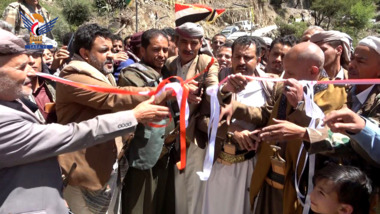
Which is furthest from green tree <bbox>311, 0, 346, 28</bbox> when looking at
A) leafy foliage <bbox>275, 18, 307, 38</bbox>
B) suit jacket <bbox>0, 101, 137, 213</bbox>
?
suit jacket <bbox>0, 101, 137, 213</bbox>

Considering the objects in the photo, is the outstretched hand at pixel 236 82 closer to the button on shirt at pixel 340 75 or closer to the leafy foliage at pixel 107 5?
the button on shirt at pixel 340 75

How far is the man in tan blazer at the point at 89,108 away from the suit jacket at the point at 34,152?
2.39 ft

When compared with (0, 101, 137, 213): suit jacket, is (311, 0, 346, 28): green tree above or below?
below

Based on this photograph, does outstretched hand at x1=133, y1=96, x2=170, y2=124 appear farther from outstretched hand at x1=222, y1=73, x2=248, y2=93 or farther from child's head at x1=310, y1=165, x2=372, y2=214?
child's head at x1=310, y1=165, x2=372, y2=214

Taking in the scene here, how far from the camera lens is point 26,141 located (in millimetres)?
2061

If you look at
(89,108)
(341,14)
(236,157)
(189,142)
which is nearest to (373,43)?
(236,157)

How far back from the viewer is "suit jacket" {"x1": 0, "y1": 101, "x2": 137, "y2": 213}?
2.05m

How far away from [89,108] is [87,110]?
1.0 inches

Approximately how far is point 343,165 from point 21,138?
2.17 m

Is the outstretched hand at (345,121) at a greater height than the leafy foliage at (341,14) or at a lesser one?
greater

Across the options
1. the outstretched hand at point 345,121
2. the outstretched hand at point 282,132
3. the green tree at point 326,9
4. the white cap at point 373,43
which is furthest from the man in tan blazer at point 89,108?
the green tree at point 326,9

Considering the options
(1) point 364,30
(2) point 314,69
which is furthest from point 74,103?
(1) point 364,30

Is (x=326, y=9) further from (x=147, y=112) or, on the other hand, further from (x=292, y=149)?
(x=147, y=112)

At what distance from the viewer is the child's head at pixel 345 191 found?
2463mm
